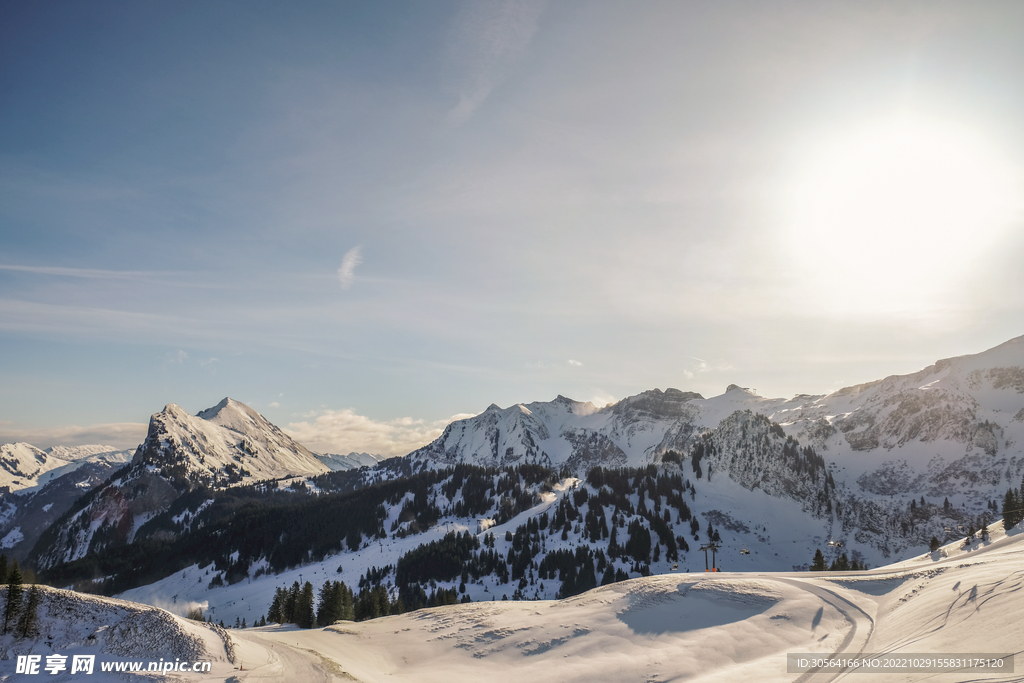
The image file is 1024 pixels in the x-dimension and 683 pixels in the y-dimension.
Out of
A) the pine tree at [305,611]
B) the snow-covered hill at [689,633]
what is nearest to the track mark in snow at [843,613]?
the snow-covered hill at [689,633]

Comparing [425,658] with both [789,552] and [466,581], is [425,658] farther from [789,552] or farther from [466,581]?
[789,552]

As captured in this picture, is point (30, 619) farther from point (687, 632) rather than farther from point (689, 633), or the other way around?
point (687, 632)

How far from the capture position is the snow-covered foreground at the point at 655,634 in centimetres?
2706

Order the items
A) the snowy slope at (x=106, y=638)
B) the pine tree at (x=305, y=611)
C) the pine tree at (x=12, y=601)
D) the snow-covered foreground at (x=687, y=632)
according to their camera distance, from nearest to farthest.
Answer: the snow-covered foreground at (x=687, y=632)
the snowy slope at (x=106, y=638)
the pine tree at (x=12, y=601)
the pine tree at (x=305, y=611)

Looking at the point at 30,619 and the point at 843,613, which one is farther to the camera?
the point at 843,613

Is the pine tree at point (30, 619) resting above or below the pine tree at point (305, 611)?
above

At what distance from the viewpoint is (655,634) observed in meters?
39.6

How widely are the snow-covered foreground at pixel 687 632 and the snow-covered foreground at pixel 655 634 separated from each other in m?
0.14

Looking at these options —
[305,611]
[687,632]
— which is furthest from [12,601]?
[305,611]

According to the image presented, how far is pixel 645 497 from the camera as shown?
190m

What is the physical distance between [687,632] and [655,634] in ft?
8.34

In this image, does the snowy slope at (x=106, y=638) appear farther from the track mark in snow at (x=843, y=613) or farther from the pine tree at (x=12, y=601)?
the track mark in snow at (x=843, y=613)

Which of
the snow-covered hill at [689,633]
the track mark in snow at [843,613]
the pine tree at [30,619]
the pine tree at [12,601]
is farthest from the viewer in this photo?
the pine tree at [30,619]

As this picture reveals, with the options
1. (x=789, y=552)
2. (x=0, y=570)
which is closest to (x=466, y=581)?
(x=789, y=552)
